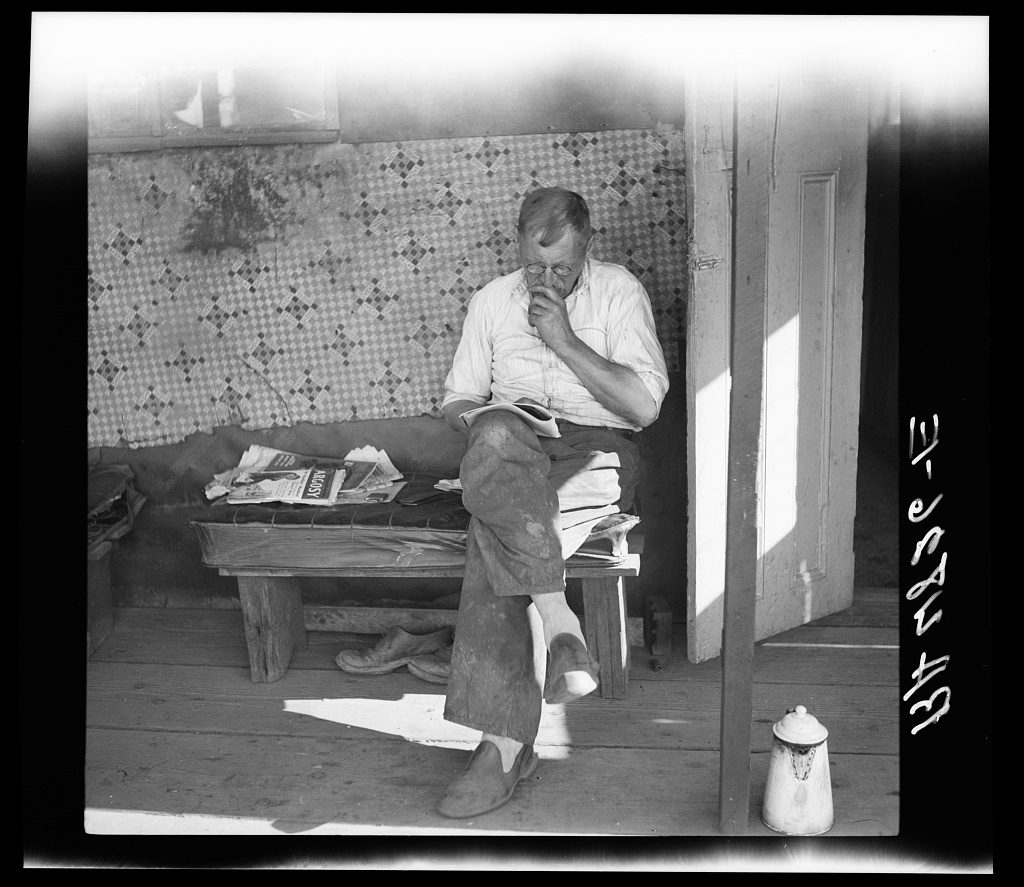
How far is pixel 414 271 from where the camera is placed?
4137 millimetres

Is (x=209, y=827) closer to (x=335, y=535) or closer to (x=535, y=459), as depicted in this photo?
→ (x=335, y=535)

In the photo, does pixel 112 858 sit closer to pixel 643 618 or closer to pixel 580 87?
pixel 643 618

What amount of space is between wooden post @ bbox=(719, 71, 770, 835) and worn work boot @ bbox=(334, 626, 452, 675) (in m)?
1.38

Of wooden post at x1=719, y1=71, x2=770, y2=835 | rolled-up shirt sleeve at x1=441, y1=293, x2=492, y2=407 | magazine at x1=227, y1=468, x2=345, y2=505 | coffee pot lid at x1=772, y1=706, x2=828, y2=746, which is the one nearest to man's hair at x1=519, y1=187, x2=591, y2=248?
rolled-up shirt sleeve at x1=441, y1=293, x2=492, y2=407

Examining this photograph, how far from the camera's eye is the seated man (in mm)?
3092

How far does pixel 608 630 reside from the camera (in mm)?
3648

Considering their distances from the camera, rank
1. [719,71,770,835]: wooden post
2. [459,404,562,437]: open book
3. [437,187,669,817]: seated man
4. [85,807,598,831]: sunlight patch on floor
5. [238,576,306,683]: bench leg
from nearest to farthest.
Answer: [719,71,770,835]: wooden post → [85,807,598,831]: sunlight patch on floor → [437,187,669,817]: seated man → [459,404,562,437]: open book → [238,576,306,683]: bench leg

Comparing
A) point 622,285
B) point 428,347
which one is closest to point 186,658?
point 428,347

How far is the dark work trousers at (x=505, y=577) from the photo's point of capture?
10.2 feet

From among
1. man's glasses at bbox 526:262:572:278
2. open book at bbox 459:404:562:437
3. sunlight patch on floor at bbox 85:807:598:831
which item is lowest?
sunlight patch on floor at bbox 85:807:598:831

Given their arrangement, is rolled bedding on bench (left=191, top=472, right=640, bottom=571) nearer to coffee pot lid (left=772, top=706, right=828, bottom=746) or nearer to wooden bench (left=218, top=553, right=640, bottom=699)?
wooden bench (left=218, top=553, right=640, bottom=699)

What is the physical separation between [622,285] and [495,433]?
0.76 m

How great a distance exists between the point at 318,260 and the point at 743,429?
2.06 metres

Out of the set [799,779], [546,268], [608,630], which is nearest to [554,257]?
[546,268]
